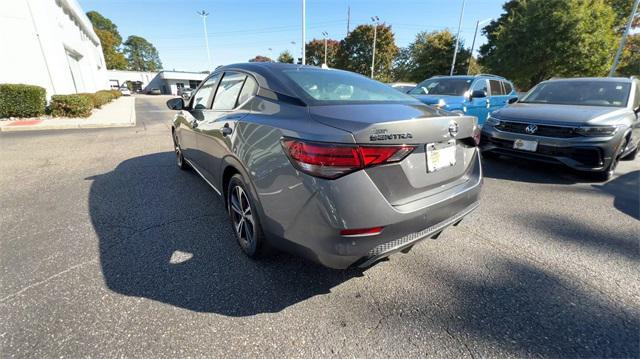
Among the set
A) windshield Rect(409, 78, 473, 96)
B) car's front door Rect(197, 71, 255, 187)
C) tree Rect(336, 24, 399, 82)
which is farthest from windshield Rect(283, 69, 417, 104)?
tree Rect(336, 24, 399, 82)

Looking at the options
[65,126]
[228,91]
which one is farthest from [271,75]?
[65,126]

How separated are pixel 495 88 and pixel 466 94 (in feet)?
6.18

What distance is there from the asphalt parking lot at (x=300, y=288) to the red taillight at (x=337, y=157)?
0.99m

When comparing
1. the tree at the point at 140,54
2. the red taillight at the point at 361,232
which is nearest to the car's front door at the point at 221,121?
the red taillight at the point at 361,232

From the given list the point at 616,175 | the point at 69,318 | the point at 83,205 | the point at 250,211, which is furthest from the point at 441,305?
the point at 616,175

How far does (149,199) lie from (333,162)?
3.08 meters

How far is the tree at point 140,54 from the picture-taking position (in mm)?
92812

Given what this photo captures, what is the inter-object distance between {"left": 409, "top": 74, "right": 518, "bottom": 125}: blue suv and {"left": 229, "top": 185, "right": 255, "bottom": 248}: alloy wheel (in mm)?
4976

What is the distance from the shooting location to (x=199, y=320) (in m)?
1.75

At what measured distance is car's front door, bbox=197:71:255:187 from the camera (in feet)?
7.82

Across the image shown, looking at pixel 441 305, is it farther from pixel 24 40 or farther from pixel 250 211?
pixel 24 40

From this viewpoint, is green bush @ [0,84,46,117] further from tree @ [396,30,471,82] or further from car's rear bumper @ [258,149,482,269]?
tree @ [396,30,471,82]

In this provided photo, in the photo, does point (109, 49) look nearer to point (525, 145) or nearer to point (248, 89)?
point (248, 89)

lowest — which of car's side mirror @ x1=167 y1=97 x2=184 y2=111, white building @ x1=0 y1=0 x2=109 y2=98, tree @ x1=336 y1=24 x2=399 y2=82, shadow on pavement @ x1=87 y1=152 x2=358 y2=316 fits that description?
shadow on pavement @ x1=87 y1=152 x2=358 y2=316
